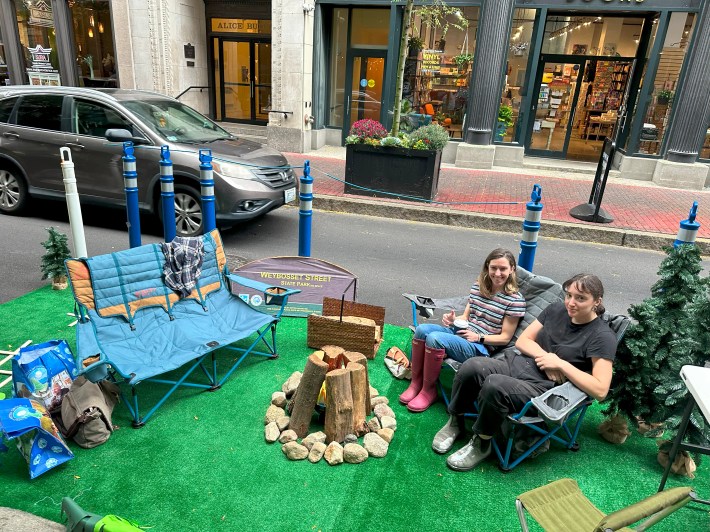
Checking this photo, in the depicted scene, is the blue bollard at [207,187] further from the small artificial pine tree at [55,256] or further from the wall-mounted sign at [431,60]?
the wall-mounted sign at [431,60]

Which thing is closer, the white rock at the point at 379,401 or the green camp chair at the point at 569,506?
the green camp chair at the point at 569,506

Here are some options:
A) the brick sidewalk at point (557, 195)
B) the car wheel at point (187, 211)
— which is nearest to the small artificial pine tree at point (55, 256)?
the car wheel at point (187, 211)

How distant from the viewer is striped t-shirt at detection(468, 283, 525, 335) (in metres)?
3.87

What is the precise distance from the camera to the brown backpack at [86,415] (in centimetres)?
332

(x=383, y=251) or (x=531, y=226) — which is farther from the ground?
(x=531, y=226)

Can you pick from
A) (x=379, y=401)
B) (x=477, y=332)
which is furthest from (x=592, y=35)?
(x=379, y=401)

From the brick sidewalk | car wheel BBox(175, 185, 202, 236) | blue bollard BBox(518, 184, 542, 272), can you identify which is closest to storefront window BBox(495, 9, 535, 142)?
the brick sidewalk

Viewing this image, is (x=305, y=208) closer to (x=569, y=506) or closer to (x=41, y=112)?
(x=569, y=506)

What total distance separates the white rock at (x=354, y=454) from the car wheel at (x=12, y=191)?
7.01m

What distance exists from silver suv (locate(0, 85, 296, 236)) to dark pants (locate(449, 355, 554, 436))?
451cm

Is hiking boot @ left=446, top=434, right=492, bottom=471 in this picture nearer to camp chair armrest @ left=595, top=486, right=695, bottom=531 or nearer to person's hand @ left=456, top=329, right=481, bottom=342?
person's hand @ left=456, top=329, right=481, bottom=342

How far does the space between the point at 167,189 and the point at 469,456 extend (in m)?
4.20

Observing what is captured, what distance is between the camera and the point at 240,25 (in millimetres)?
14789

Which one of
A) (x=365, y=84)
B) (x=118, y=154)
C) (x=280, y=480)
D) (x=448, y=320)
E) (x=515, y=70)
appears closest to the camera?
(x=280, y=480)
